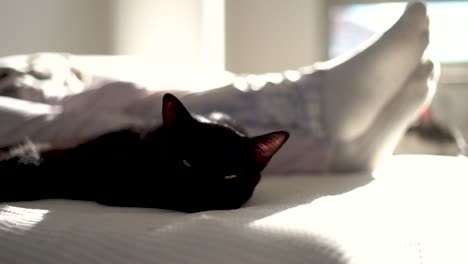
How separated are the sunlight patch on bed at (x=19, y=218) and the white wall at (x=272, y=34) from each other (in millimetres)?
1555

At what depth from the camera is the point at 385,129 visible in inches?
43.6

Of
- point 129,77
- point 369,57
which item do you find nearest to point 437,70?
point 369,57

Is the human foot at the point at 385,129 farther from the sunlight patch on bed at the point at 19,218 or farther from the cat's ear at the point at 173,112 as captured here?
the sunlight patch on bed at the point at 19,218

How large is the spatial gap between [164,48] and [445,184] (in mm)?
1364

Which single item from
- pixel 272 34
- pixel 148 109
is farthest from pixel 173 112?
pixel 272 34

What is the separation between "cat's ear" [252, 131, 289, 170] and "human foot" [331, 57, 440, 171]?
175 millimetres

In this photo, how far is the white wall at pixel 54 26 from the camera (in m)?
1.71

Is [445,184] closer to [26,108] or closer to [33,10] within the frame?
[26,108]

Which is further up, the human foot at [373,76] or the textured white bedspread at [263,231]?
the human foot at [373,76]

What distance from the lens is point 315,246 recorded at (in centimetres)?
65

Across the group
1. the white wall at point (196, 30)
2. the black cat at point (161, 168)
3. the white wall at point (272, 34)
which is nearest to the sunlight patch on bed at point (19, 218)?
the black cat at point (161, 168)

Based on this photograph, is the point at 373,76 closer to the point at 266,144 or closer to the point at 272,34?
the point at 266,144

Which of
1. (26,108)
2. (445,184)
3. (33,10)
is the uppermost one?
(33,10)

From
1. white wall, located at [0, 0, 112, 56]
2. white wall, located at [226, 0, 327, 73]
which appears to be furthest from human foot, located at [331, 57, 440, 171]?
white wall, located at [226, 0, 327, 73]
